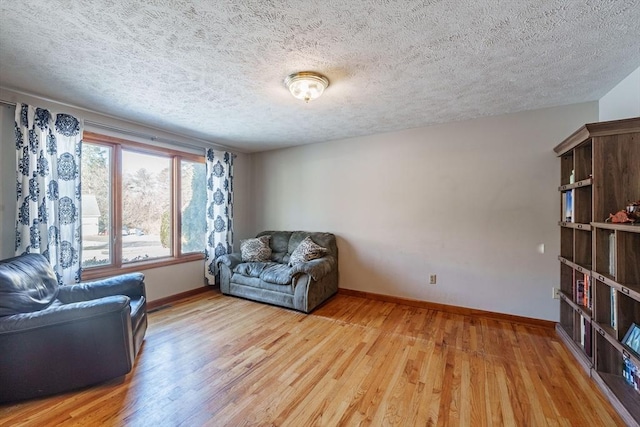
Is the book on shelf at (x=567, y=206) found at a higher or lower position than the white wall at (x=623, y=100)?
lower

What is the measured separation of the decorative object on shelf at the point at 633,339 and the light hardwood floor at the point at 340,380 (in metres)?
0.43

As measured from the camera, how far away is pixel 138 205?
347 centimetres

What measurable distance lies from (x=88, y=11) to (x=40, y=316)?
6.33 feet

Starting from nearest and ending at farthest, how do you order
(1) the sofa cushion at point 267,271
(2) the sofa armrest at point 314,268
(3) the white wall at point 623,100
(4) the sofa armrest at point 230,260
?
(3) the white wall at point 623,100 → (2) the sofa armrest at point 314,268 → (1) the sofa cushion at point 267,271 → (4) the sofa armrest at point 230,260

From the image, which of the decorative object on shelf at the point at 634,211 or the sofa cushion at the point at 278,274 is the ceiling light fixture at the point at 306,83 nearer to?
the sofa cushion at the point at 278,274

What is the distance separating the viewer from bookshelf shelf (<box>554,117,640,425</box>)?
5.82 feet

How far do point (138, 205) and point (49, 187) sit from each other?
93 cm

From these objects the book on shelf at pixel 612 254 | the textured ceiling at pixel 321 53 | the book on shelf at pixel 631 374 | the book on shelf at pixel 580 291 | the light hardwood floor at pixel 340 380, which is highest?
the textured ceiling at pixel 321 53

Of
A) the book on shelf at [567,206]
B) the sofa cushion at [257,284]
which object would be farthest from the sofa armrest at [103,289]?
the book on shelf at [567,206]

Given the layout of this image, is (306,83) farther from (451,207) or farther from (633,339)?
(633,339)

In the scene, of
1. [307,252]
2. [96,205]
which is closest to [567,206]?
[307,252]

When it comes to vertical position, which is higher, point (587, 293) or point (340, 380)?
point (587, 293)

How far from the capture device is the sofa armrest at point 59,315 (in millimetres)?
1683

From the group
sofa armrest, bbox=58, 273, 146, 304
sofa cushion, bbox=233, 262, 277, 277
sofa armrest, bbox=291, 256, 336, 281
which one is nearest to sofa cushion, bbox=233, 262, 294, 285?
sofa cushion, bbox=233, 262, 277, 277
